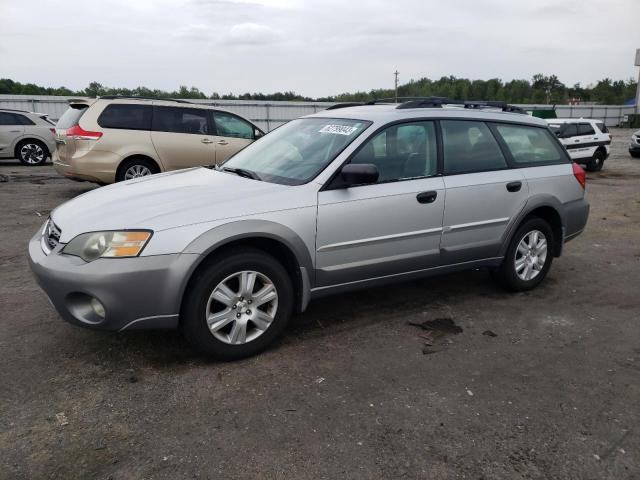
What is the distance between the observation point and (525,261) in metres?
4.95

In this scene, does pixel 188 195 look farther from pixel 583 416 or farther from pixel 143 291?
pixel 583 416

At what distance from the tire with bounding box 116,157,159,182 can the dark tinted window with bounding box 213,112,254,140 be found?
1.46 metres

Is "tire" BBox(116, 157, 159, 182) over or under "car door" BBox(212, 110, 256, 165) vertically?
under

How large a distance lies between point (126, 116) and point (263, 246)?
6.77 m

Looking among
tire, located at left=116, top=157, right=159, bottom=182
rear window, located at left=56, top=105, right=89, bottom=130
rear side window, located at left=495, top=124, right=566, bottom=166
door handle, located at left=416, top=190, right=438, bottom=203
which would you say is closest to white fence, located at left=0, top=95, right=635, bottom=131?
rear window, located at left=56, top=105, right=89, bottom=130

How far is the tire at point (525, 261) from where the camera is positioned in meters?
4.84

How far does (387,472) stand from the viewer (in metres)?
2.48

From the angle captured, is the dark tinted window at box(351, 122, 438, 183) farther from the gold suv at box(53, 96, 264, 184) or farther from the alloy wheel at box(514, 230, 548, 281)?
the gold suv at box(53, 96, 264, 184)

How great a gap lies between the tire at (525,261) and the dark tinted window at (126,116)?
6.89 meters

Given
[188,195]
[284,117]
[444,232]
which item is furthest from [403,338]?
[284,117]

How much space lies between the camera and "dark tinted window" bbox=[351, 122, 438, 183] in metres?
4.00

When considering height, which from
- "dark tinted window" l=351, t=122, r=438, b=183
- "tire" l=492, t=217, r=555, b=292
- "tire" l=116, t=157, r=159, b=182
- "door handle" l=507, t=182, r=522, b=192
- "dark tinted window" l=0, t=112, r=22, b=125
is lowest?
"tire" l=492, t=217, r=555, b=292

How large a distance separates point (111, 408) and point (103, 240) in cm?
96

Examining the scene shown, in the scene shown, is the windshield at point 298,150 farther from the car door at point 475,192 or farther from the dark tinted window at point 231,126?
the dark tinted window at point 231,126
